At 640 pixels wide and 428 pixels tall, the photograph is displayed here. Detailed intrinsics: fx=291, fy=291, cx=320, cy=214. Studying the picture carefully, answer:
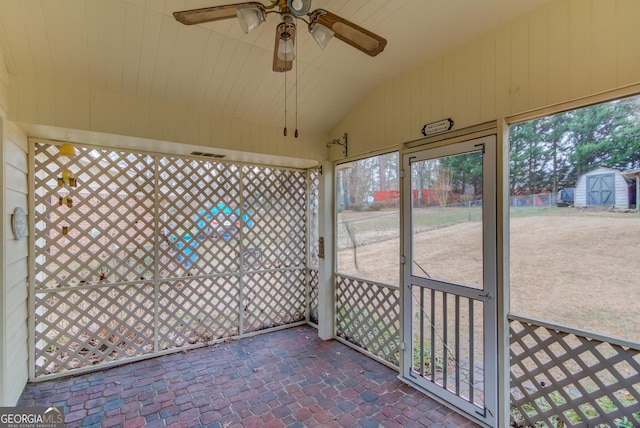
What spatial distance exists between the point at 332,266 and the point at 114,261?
245cm

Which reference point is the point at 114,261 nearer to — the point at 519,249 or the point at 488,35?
the point at 519,249

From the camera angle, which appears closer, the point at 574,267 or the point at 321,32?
the point at 321,32

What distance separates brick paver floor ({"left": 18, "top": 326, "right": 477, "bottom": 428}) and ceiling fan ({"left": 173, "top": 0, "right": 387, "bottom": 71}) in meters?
2.58

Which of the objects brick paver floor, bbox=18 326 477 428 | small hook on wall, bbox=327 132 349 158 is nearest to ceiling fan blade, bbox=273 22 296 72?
small hook on wall, bbox=327 132 349 158

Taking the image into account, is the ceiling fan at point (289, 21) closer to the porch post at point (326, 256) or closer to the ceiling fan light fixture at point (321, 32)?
the ceiling fan light fixture at point (321, 32)

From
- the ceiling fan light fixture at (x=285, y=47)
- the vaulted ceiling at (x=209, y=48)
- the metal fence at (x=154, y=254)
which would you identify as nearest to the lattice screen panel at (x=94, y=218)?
the metal fence at (x=154, y=254)

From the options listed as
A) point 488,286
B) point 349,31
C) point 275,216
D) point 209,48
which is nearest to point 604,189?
point 488,286

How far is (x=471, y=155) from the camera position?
229 centimetres

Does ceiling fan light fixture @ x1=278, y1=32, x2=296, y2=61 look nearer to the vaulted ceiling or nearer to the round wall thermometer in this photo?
the vaulted ceiling

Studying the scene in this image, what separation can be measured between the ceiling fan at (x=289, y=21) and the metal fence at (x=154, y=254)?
7.22ft

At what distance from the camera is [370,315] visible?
325 cm

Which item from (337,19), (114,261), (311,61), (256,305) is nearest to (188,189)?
(114,261)

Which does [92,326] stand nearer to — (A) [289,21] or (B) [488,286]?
(A) [289,21]

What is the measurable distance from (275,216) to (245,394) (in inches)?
85.1
